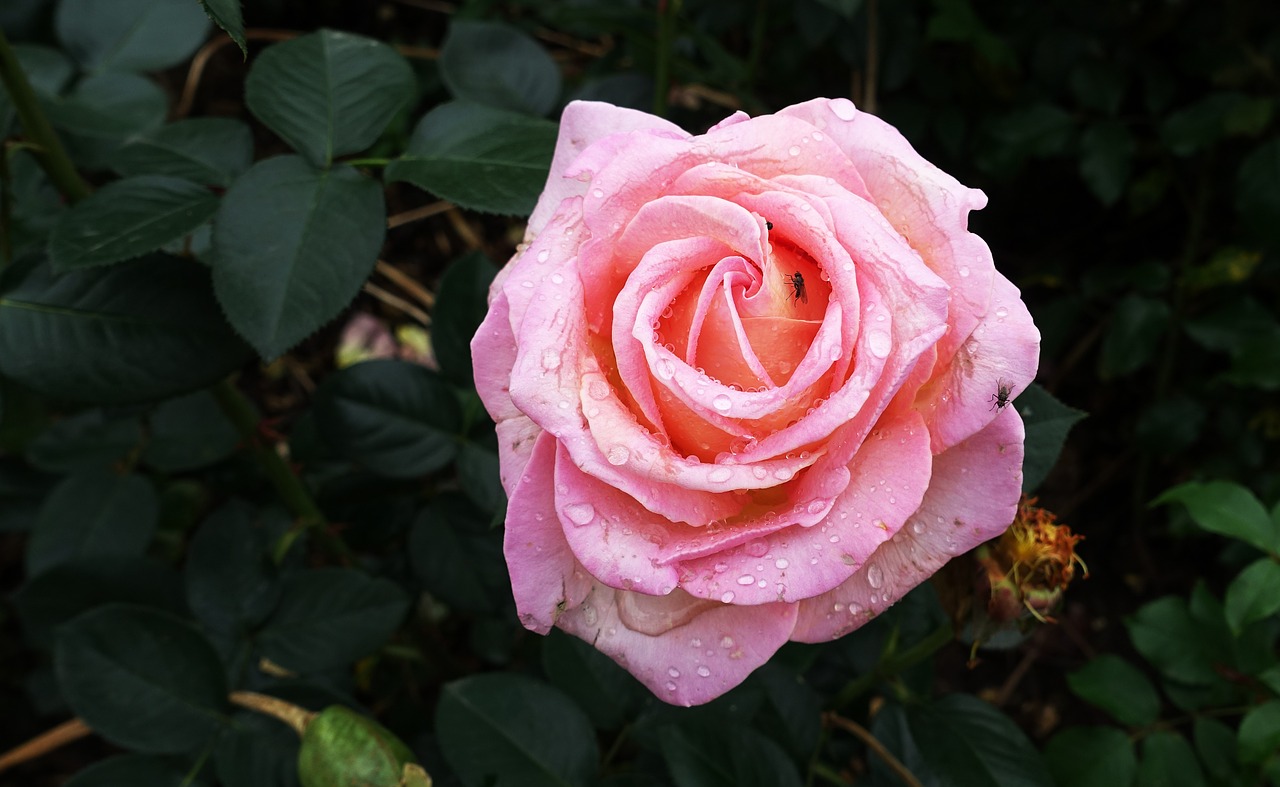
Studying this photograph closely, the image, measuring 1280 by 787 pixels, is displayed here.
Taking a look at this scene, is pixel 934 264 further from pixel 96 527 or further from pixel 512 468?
pixel 96 527

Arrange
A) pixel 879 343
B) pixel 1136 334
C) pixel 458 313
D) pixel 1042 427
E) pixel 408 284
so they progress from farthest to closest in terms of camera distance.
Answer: pixel 408 284, pixel 1136 334, pixel 458 313, pixel 1042 427, pixel 879 343

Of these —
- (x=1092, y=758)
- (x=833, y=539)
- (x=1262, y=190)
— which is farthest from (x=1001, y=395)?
(x=1262, y=190)

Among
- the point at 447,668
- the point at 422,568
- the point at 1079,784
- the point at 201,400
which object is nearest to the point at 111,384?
the point at 422,568

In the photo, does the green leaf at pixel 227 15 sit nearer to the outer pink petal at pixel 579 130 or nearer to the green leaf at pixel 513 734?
the outer pink petal at pixel 579 130

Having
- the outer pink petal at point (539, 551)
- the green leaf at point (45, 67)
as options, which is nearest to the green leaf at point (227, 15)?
the outer pink petal at point (539, 551)

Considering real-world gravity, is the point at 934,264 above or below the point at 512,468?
above

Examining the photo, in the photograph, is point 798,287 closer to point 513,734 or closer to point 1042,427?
point 1042,427
